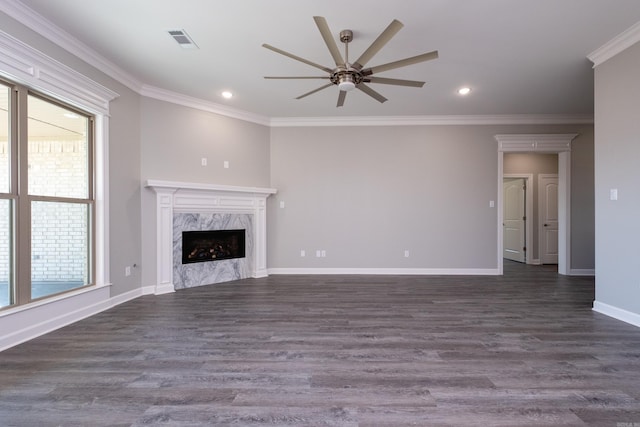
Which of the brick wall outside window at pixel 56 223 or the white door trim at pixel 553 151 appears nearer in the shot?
the brick wall outside window at pixel 56 223

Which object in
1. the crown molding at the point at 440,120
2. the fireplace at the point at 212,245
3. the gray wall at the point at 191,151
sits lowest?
the fireplace at the point at 212,245

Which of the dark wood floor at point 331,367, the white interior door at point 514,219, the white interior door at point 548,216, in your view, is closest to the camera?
the dark wood floor at point 331,367

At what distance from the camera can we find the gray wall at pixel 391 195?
18.2 ft

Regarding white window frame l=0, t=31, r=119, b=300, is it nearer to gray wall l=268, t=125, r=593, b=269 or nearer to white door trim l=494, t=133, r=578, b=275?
gray wall l=268, t=125, r=593, b=269

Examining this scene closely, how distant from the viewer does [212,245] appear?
503 centimetres

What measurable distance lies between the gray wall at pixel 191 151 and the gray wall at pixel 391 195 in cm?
44

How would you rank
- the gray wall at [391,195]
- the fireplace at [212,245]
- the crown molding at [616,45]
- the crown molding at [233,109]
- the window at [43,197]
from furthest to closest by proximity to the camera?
the gray wall at [391,195] → the fireplace at [212,245] → the crown molding at [616,45] → the crown molding at [233,109] → the window at [43,197]

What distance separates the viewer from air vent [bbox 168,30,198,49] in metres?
2.98

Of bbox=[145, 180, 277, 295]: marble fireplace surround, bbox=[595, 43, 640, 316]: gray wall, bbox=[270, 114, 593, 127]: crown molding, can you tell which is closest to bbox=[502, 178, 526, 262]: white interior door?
bbox=[270, 114, 593, 127]: crown molding

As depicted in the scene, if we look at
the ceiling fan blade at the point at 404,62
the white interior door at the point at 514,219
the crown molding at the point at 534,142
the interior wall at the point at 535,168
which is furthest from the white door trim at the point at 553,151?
the ceiling fan blade at the point at 404,62

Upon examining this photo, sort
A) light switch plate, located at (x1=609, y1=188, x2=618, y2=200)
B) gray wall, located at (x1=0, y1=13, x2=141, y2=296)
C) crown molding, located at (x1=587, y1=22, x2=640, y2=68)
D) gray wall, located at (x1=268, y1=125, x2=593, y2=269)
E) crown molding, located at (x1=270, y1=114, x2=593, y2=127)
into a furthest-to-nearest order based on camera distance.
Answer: gray wall, located at (x1=268, y1=125, x2=593, y2=269) < crown molding, located at (x1=270, y1=114, x2=593, y2=127) < gray wall, located at (x1=0, y1=13, x2=141, y2=296) < light switch plate, located at (x1=609, y1=188, x2=618, y2=200) < crown molding, located at (x1=587, y1=22, x2=640, y2=68)

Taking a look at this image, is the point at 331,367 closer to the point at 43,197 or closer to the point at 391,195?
the point at 43,197

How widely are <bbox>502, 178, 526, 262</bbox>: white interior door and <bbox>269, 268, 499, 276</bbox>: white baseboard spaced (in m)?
2.34

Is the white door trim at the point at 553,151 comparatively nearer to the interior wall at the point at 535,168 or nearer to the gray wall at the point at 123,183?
the interior wall at the point at 535,168
